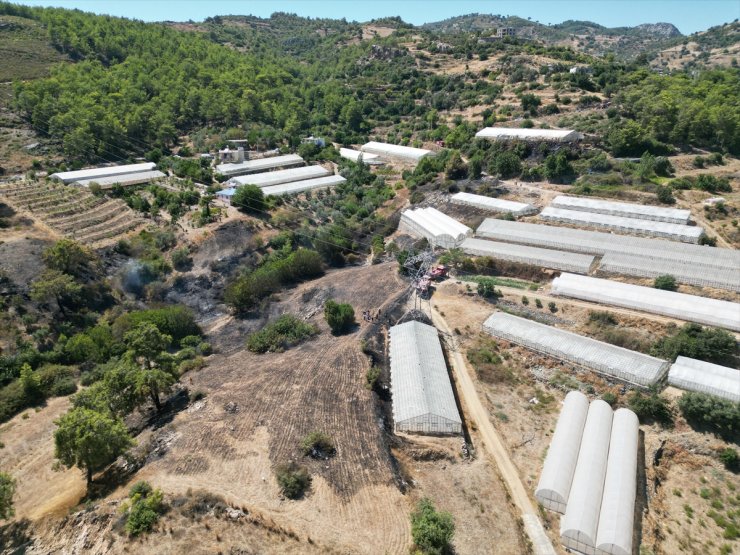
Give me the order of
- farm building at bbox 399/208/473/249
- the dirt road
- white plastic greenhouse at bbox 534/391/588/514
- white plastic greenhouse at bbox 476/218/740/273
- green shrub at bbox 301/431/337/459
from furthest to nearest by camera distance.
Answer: farm building at bbox 399/208/473/249 < white plastic greenhouse at bbox 476/218/740/273 < green shrub at bbox 301/431/337/459 < white plastic greenhouse at bbox 534/391/588/514 < the dirt road

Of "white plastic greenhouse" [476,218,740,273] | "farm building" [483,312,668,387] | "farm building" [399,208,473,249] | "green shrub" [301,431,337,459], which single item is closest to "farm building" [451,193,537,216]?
"white plastic greenhouse" [476,218,740,273]

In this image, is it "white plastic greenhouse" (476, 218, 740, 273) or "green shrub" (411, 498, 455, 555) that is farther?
"white plastic greenhouse" (476, 218, 740, 273)

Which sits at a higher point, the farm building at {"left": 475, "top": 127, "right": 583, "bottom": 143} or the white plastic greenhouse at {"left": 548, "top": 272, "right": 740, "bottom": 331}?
the farm building at {"left": 475, "top": 127, "right": 583, "bottom": 143}

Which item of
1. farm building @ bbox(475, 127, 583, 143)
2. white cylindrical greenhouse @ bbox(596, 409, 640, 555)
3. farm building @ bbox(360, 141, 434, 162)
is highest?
farm building @ bbox(475, 127, 583, 143)

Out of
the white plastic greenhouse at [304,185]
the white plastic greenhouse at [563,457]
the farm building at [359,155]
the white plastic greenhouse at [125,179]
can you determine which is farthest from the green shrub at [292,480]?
the farm building at [359,155]

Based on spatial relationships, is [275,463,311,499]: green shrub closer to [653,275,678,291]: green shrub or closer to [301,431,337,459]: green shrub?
[301,431,337,459]: green shrub

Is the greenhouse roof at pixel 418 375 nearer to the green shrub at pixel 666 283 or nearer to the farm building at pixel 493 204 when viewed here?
the green shrub at pixel 666 283

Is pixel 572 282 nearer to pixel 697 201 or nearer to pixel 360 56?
pixel 697 201

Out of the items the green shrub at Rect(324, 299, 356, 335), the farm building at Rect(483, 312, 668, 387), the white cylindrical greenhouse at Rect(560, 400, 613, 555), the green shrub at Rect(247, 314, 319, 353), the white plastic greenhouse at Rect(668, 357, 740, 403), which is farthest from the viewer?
the green shrub at Rect(324, 299, 356, 335)
